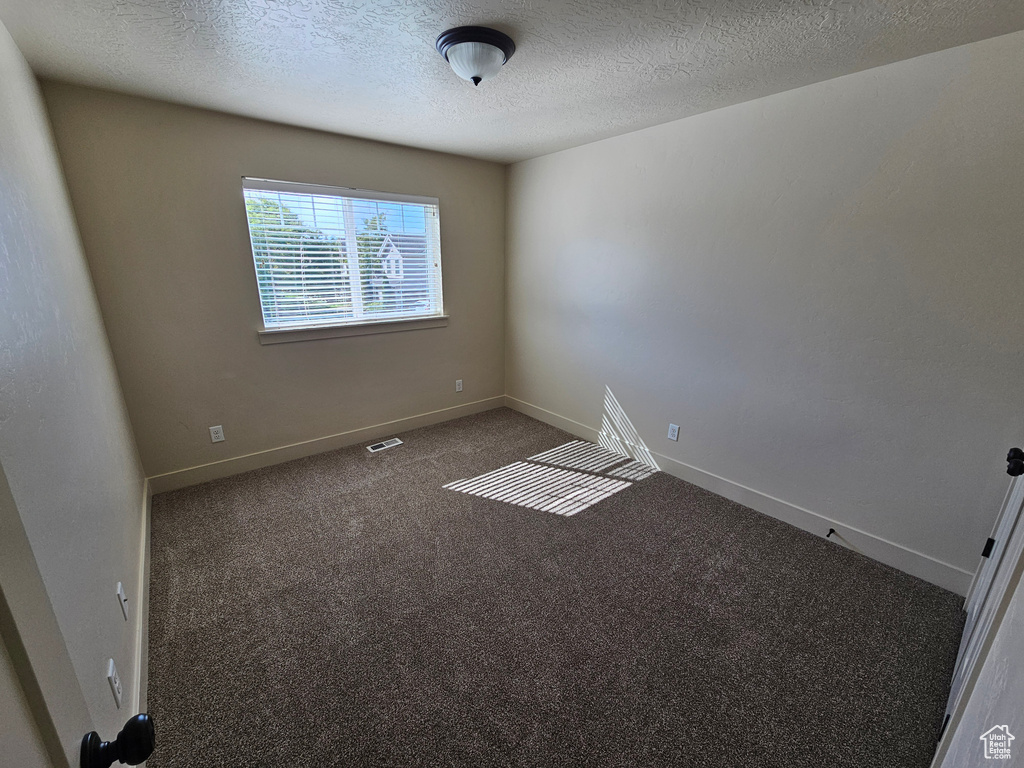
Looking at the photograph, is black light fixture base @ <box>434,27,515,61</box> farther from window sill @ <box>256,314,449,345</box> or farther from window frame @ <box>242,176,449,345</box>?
window sill @ <box>256,314,449,345</box>

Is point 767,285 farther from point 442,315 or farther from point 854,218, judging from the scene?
point 442,315

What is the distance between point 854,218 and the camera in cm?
204

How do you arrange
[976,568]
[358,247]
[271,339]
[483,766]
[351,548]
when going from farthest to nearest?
1. [358,247]
2. [271,339]
3. [351,548]
4. [976,568]
5. [483,766]

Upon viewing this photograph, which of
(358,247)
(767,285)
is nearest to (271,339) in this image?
(358,247)

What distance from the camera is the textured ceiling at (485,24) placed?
1.47 meters

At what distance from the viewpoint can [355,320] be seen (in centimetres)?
332

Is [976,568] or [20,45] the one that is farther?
[976,568]

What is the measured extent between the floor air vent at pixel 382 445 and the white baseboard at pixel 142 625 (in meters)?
1.42

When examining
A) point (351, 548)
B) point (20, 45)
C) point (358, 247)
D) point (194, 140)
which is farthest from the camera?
point (358, 247)

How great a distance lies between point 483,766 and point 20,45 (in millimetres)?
3185

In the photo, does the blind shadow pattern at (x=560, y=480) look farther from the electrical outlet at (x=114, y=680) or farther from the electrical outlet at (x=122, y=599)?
the electrical outlet at (x=114, y=680)

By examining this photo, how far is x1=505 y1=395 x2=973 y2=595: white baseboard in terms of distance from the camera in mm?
1991

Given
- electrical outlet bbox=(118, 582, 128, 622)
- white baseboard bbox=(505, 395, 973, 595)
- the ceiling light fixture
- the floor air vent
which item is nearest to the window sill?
the floor air vent

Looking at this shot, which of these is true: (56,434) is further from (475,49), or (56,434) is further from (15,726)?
(475,49)
